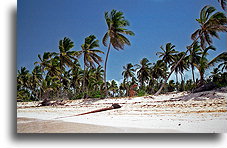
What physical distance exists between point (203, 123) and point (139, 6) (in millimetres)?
3029

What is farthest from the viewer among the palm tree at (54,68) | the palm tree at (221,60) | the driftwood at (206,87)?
the palm tree at (54,68)

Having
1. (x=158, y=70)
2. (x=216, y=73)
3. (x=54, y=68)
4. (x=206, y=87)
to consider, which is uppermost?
(x=158, y=70)

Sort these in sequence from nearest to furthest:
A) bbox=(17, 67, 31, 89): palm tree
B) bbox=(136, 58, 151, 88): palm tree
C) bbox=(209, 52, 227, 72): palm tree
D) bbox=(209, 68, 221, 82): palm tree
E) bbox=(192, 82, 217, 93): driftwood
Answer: bbox=(209, 52, 227, 72): palm tree
bbox=(209, 68, 221, 82): palm tree
bbox=(17, 67, 31, 89): palm tree
bbox=(192, 82, 217, 93): driftwood
bbox=(136, 58, 151, 88): palm tree

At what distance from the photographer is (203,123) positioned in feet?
10.5

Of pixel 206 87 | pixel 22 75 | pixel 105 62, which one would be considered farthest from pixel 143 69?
pixel 22 75

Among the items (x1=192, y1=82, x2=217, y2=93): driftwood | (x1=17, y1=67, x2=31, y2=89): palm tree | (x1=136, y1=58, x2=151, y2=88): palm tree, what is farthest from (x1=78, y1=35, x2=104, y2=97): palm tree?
(x1=136, y1=58, x2=151, y2=88): palm tree

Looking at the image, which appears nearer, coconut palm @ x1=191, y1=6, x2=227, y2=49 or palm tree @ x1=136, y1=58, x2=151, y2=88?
coconut palm @ x1=191, y1=6, x2=227, y2=49

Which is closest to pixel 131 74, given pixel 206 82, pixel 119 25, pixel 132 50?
pixel 119 25

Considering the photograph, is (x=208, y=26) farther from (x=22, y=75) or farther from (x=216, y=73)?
(x=22, y=75)

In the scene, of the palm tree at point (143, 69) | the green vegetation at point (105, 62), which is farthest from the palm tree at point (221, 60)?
the palm tree at point (143, 69)

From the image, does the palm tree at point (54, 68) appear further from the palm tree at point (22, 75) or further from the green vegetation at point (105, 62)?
the palm tree at point (22, 75)

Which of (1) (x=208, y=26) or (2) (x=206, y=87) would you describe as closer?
(1) (x=208, y=26)

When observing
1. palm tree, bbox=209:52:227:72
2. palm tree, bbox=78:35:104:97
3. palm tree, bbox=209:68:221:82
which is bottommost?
palm tree, bbox=209:68:221:82

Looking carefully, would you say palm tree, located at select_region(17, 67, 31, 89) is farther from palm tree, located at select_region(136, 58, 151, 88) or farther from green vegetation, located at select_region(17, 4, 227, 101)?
palm tree, located at select_region(136, 58, 151, 88)
